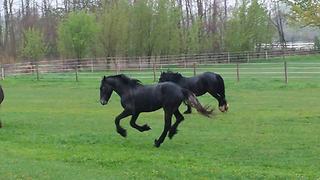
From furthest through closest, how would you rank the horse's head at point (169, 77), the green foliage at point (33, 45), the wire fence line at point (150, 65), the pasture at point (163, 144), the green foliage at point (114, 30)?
the green foliage at point (114, 30), the green foliage at point (33, 45), the wire fence line at point (150, 65), the horse's head at point (169, 77), the pasture at point (163, 144)

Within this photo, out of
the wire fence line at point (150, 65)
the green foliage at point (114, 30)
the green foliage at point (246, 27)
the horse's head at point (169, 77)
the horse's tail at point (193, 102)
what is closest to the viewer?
the horse's tail at point (193, 102)

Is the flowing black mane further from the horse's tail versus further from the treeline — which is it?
the treeline

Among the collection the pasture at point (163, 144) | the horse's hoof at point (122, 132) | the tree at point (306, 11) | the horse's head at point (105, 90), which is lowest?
the pasture at point (163, 144)

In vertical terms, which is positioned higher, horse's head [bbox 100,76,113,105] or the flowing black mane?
the flowing black mane

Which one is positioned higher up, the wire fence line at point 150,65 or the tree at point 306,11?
the tree at point 306,11

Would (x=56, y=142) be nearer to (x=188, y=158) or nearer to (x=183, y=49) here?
(x=188, y=158)

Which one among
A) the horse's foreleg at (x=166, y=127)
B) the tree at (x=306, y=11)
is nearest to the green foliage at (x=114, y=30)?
the tree at (x=306, y=11)

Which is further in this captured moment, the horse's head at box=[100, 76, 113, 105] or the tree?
the tree

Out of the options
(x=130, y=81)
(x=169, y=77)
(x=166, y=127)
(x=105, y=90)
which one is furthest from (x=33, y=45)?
(x=166, y=127)

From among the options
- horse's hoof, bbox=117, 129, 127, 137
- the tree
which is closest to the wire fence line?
the tree

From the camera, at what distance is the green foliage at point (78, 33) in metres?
58.5

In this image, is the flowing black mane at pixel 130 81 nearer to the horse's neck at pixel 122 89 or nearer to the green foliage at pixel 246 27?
the horse's neck at pixel 122 89

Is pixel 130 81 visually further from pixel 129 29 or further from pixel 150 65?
pixel 129 29

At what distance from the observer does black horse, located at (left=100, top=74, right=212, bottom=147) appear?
38.5 feet
